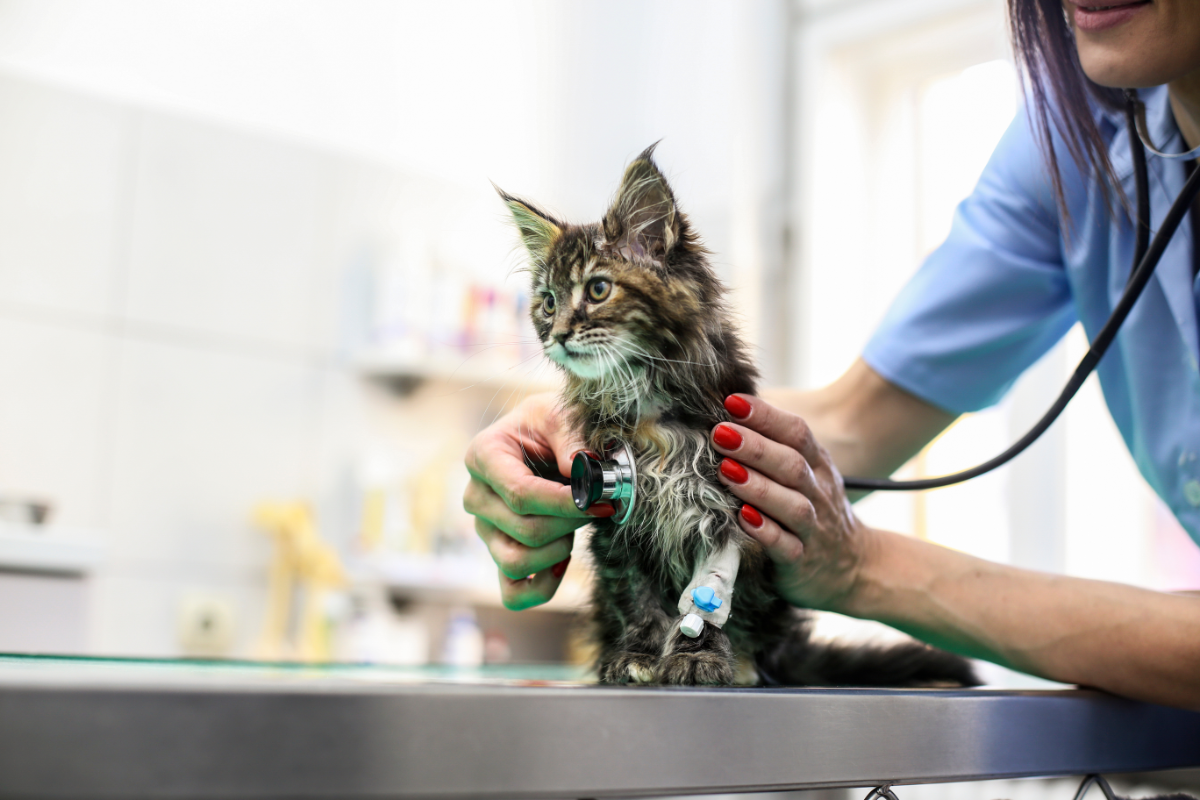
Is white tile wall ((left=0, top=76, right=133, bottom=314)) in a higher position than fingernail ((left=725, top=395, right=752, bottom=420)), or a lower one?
higher

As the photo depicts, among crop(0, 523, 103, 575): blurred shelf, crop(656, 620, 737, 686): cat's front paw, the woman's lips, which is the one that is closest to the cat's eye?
crop(656, 620, 737, 686): cat's front paw

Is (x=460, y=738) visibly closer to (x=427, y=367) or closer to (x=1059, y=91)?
(x=1059, y=91)

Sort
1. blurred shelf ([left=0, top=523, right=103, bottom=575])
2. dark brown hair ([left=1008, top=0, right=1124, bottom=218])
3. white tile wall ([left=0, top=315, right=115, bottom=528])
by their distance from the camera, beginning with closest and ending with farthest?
dark brown hair ([left=1008, top=0, right=1124, bottom=218]) < blurred shelf ([left=0, top=523, right=103, bottom=575]) < white tile wall ([left=0, top=315, right=115, bottom=528])

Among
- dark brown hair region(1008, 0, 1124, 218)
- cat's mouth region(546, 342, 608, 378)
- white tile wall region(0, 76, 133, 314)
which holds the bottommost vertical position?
cat's mouth region(546, 342, 608, 378)

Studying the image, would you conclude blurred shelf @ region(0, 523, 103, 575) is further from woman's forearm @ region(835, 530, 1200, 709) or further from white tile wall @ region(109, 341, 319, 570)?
woman's forearm @ region(835, 530, 1200, 709)

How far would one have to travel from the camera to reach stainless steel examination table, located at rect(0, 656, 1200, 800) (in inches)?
A: 12.4

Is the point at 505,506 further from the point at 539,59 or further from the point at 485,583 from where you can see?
the point at 539,59

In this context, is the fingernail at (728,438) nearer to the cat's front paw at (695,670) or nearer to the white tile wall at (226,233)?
the cat's front paw at (695,670)

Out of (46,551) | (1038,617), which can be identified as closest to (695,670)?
(1038,617)

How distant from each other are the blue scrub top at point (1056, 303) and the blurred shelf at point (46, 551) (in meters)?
1.79

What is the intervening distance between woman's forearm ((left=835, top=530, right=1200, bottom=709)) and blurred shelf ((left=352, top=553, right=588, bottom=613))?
2064 millimetres

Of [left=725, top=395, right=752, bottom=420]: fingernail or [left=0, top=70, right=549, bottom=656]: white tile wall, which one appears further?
[left=0, top=70, right=549, bottom=656]: white tile wall

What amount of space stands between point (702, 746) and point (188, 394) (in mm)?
2669

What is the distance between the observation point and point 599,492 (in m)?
0.65
